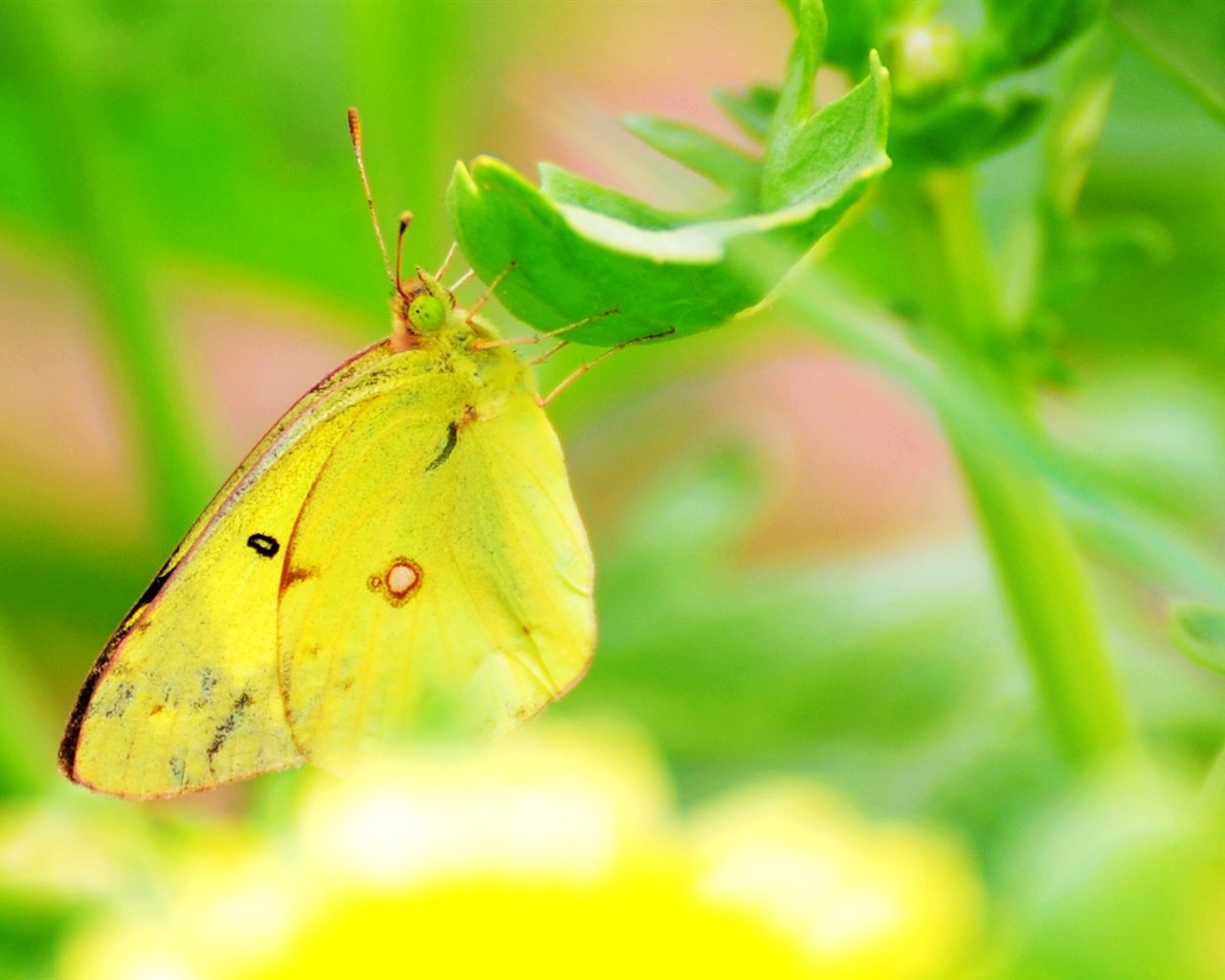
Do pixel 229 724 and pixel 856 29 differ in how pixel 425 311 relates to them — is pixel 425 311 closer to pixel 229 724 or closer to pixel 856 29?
pixel 229 724

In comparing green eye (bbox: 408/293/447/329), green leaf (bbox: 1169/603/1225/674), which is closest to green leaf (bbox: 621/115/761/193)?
green leaf (bbox: 1169/603/1225/674)

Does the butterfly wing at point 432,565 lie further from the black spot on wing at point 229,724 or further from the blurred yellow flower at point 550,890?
the blurred yellow flower at point 550,890

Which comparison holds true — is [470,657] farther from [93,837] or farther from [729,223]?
[729,223]

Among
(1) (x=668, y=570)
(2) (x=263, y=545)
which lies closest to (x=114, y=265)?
(2) (x=263, y=545)

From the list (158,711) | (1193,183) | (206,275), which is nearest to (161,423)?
(158,711)

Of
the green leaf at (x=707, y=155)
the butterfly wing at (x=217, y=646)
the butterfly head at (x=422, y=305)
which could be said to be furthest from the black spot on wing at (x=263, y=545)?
the green leaf at (x=707, y=155)
